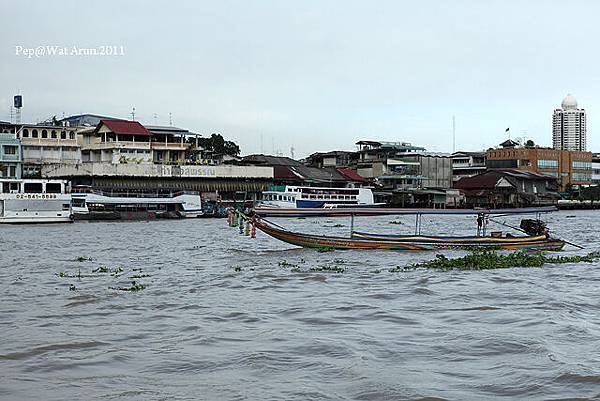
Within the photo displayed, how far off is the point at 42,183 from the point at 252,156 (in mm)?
35507

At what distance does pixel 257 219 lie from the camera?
1067 inches

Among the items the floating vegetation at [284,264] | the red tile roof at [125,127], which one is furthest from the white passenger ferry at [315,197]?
the floating vegetation at [284,264]

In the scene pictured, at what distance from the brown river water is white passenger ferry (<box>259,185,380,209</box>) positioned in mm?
46966

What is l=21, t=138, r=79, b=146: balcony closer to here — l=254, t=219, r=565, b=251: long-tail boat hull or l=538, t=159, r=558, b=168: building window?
l=254, t=219, r=565, b=251: long-tail boat hull

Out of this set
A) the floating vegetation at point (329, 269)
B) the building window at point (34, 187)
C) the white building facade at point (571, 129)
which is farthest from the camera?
the white building facade at point (571, 129)

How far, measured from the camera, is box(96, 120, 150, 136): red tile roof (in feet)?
237

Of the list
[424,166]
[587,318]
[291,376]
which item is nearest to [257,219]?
[587,318]

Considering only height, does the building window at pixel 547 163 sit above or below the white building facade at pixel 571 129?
below

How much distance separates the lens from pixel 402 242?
2647 centimetres

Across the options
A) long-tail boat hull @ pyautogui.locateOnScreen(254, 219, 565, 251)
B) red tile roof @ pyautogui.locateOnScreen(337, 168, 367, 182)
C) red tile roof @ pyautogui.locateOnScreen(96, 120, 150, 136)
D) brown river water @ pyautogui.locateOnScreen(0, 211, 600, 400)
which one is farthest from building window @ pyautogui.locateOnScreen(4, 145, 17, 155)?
brown river water @ pyautogui.locateOnScreen(0, 211, 600, 400)

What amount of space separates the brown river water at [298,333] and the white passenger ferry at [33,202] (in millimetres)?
30512

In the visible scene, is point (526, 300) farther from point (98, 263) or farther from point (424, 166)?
point (424, 166)

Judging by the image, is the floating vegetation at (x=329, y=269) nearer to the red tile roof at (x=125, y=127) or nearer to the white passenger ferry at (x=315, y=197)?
the white passenger ferry at (x=315, y=197)

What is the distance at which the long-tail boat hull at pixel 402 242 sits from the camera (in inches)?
1042
